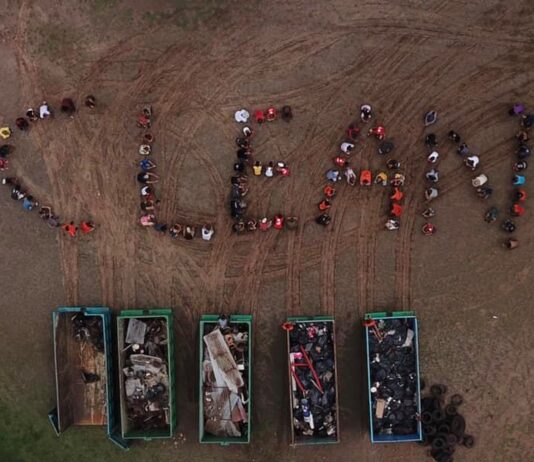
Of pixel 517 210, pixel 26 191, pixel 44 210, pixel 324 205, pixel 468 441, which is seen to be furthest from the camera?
pixel 26 191

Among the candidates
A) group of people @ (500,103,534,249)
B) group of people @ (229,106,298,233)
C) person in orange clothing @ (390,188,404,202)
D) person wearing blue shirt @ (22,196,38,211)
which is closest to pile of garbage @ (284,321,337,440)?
group of people @ (229,106,298,233)

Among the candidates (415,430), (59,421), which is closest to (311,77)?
Answer: (415,430)

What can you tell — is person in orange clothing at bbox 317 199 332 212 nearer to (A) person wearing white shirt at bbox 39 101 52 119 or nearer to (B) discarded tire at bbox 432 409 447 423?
(B) discarded tire at bbox 432 409 447 423

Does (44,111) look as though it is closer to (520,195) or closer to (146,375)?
(146,375)

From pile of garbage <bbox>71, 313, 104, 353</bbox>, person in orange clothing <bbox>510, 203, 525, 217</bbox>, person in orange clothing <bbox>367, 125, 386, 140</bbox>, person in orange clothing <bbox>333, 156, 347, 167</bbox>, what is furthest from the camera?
pile of garbage <bbox>71, 313, 104, 353</bbox>

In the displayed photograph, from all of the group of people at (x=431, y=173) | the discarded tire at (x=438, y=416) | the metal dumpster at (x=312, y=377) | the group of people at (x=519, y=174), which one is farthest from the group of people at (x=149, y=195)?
the group of people at (x=519, y=174)

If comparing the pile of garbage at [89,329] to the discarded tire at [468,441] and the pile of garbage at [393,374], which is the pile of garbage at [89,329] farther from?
the discarded tire at [468,441]

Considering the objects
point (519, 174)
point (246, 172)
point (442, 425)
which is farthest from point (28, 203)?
point (519, 174)
